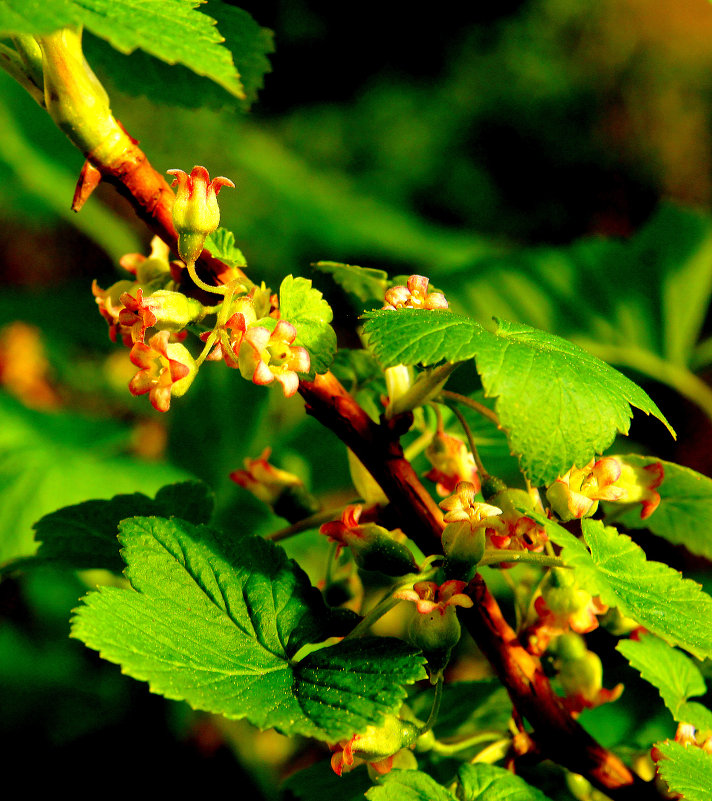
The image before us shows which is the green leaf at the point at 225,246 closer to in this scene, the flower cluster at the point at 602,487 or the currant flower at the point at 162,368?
the currant flower at the point at 162,368

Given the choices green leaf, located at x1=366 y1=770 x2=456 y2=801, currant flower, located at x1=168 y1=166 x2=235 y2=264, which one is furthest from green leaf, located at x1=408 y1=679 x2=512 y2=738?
currant flower, located at x1=168 y1=166 x2=235 y2=264

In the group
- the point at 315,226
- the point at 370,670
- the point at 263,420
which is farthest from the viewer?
the point at 315,226

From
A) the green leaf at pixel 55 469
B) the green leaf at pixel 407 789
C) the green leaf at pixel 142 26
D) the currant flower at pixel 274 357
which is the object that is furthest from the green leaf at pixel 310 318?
the green leaf at pixel 55 469

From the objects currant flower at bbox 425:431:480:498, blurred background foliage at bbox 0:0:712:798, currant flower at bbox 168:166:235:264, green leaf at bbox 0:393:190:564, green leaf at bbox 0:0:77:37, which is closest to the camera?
green leaf at bbox 0:0:77:37

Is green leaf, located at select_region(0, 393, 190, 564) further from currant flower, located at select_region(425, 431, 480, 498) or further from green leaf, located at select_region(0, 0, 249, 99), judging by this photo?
green leaf, located at select_region(0, 0, 249, 99)

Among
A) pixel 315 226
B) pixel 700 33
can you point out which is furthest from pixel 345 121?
pixel 700 33

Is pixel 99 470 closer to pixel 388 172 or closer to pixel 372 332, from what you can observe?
pixel 372 332

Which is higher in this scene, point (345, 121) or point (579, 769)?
point (579, 769)
